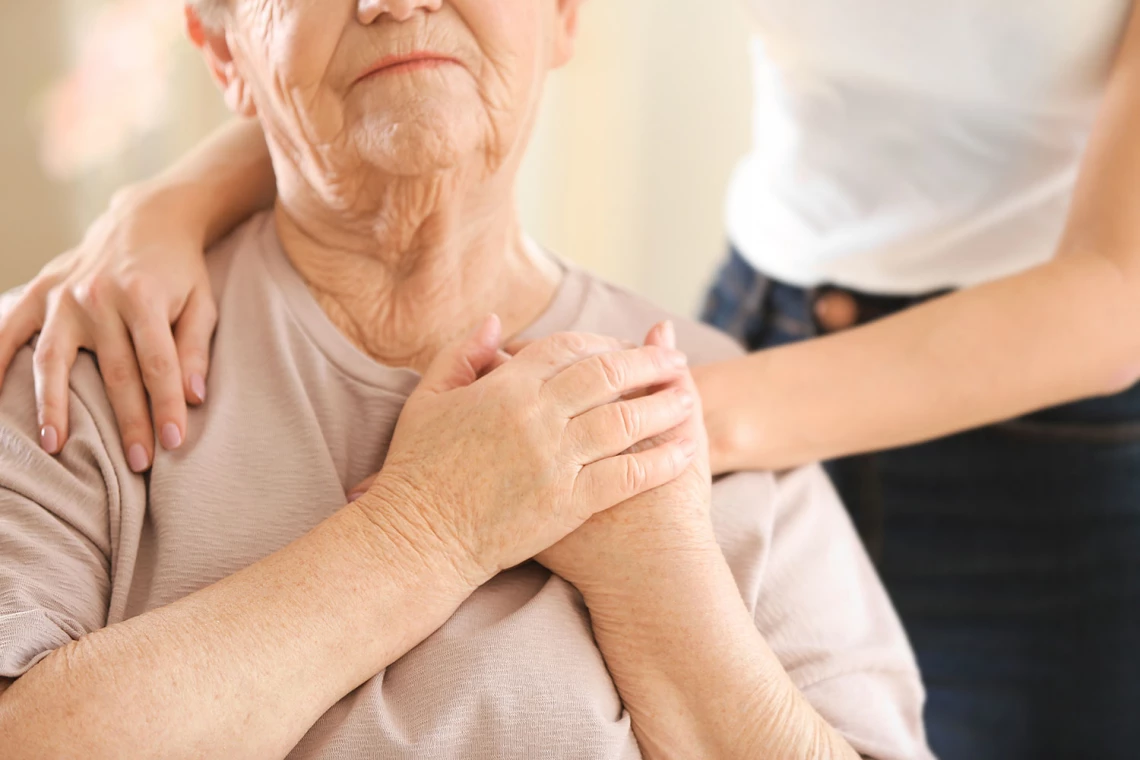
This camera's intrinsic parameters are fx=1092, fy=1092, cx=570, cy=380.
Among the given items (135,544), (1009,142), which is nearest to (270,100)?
(135,544)

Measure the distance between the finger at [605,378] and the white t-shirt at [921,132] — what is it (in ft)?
2.14

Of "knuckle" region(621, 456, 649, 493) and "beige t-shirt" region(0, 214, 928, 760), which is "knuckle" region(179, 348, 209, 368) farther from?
"knuckle" region(621, 456, 649, 493)

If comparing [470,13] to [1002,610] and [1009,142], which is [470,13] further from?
[1002,610]

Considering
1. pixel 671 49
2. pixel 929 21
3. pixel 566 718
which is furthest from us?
pixel 671 49

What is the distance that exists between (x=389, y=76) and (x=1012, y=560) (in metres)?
1.21

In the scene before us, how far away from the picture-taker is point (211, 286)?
4.08 ft

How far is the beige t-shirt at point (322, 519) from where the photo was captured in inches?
37.6

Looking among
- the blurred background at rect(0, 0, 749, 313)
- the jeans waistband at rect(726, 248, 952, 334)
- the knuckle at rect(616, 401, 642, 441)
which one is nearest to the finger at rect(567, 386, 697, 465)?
the knuckle at rect(616, 401, 642, 441)

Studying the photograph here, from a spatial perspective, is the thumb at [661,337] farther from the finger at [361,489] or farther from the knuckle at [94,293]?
the knuckle at [94,293]

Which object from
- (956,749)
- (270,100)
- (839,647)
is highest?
(270,100)

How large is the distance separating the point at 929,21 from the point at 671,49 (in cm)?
141

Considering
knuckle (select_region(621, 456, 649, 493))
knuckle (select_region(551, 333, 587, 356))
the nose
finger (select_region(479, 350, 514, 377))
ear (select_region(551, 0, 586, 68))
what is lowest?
knuckle (select_region(621, 456, 649, 493))

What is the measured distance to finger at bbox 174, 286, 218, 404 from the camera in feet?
3.67

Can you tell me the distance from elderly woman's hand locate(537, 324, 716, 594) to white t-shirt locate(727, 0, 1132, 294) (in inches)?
27.0
